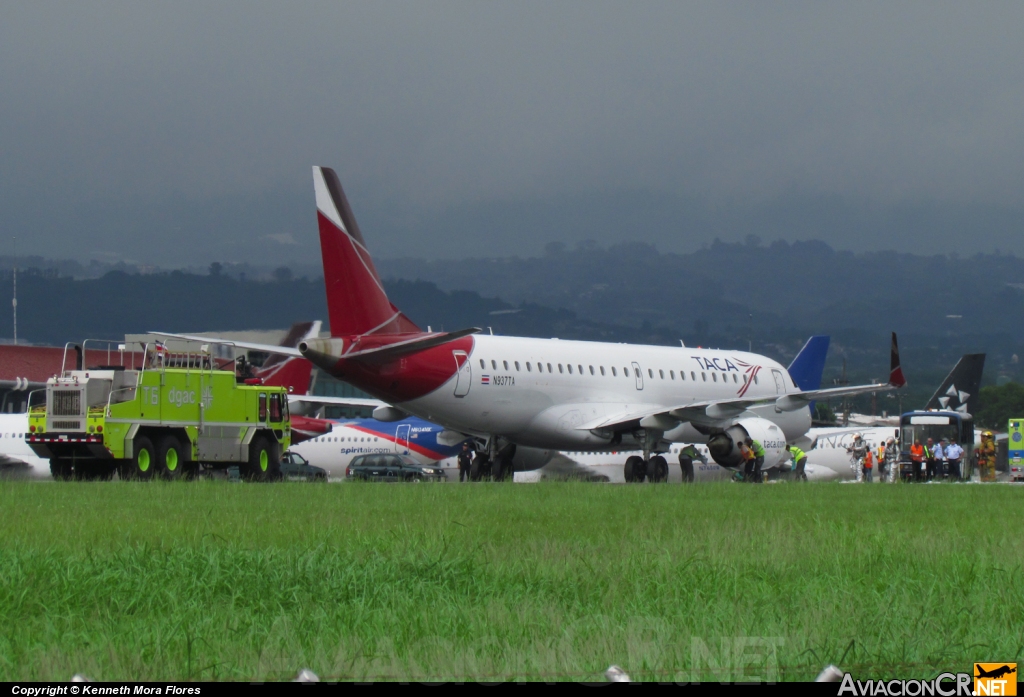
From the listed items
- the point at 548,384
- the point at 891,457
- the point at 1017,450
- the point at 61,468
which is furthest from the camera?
the point at 1017,450

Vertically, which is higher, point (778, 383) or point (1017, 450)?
point (778, 383)

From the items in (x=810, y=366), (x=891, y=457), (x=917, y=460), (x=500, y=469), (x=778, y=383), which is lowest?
(x=500, y=469)

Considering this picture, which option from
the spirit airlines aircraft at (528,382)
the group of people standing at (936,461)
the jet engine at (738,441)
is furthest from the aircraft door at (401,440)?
the group of people standing at (936,461)

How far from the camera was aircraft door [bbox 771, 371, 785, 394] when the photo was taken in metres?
42.0

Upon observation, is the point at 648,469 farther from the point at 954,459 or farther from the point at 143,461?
the point at 954,459

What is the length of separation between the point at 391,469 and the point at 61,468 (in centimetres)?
1823

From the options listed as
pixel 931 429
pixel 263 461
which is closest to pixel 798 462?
pixel 931 429

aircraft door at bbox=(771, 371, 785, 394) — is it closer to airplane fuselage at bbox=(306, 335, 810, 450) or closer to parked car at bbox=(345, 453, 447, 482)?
airplane fuselage at bbox=(306, 335, 810, 450)

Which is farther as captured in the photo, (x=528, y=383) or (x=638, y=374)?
(x=638, y=374)

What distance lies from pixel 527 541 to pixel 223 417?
20.4 metres

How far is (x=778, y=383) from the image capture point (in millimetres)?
42156

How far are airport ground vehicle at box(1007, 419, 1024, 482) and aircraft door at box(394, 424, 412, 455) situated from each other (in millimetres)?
24656

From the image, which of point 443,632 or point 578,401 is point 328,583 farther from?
point 578,401

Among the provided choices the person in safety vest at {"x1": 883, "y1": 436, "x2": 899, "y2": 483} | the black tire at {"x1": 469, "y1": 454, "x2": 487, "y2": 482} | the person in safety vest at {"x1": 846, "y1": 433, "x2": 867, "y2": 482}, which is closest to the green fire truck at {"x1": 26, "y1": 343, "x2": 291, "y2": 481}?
the black tire at {"x1": 469, "y1": 454, "x2": 487, "y2": 482}
